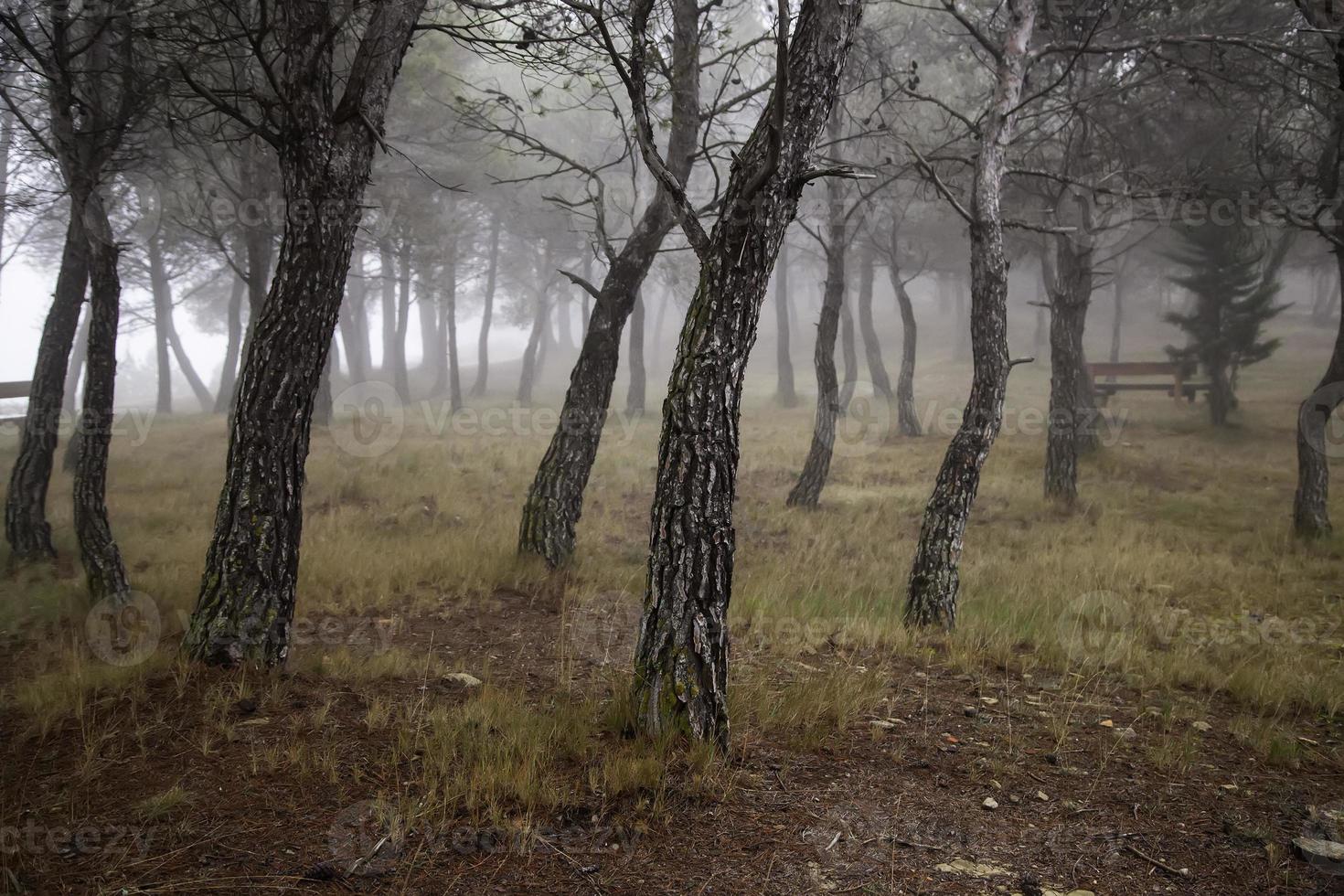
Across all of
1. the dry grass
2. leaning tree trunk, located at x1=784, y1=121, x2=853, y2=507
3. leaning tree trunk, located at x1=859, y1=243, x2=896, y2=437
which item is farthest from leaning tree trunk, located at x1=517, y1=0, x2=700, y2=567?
leaning tree trunk, located at x1=859, y1=243, x2=896, y2=437

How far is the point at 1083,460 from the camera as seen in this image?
579 inches

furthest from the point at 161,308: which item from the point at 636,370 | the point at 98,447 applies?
the point at 98,447

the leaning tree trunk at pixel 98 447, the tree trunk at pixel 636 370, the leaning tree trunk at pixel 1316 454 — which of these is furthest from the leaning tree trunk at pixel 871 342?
the leaning tree trunk at pixel 98 447

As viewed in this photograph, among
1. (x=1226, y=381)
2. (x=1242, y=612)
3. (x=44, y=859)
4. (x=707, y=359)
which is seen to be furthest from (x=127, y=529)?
(x=1226, y=381)

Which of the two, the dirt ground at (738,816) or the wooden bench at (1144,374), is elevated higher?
the wooden bench at (1144,374)

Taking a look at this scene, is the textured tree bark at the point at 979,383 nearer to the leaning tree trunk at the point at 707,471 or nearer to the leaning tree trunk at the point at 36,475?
the leaning tree trunk at the point at 707,471

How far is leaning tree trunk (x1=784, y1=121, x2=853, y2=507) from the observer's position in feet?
39.5

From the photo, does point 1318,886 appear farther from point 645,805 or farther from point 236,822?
point 236,822

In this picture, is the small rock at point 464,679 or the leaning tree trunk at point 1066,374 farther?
the leaning tree trunk at point 1066,374

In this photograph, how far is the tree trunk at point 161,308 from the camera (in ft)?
68.3

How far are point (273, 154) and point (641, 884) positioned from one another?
13648 mm

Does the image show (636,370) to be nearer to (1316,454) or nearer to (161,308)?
(161,308)

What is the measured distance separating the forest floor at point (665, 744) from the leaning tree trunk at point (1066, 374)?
8.82ft

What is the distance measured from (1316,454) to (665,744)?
10.4 meters
